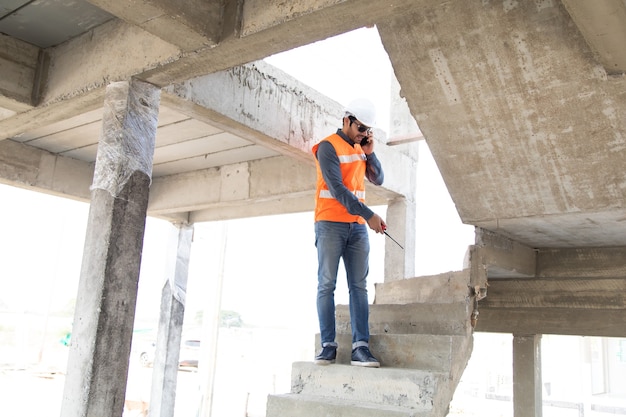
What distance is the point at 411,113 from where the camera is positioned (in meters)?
4.42

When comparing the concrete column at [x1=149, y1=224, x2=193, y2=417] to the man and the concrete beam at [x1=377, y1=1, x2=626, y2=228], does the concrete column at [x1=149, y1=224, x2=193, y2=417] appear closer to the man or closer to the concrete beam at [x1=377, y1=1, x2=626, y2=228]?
the man

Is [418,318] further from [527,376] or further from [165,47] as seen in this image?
[527,376]

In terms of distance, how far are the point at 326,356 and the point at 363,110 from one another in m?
2.01

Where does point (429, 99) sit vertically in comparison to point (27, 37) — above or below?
below

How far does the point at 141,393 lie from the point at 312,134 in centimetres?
1822

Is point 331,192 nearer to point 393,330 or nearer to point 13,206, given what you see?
point 393,330

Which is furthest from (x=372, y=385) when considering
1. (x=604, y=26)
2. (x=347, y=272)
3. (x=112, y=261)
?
(x=604, y=26)

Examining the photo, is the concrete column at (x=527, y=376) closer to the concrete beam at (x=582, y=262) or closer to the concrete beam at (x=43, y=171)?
the concrete beam at (x=582, y=262)

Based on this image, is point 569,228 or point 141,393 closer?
point 569,228

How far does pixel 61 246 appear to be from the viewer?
29375 mm

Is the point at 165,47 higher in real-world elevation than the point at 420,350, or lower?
higher

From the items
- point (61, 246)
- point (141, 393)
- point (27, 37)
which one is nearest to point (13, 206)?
point (61, 246)

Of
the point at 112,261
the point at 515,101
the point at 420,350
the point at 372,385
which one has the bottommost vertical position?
the point at 372,385

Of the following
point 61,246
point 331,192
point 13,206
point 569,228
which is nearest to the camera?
point 331,192
